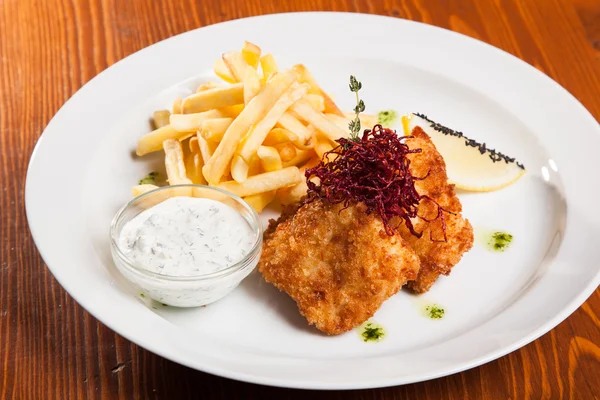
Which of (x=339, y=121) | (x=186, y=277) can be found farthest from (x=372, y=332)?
(x=339, y=121)

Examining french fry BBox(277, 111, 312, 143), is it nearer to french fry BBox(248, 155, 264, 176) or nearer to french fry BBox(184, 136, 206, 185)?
french fry BBox(248, 155, 264, 176)

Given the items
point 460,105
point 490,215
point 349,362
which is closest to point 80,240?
point 349,362

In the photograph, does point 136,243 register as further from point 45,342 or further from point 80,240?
point 45,342

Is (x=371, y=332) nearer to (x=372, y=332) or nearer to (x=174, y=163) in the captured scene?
(x=372, y=332)

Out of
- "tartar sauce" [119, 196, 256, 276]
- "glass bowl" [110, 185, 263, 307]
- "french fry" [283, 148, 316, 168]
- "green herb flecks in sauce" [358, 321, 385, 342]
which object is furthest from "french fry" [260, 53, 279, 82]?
"green herb flecks in sauce" [358, 321, 385, 342]

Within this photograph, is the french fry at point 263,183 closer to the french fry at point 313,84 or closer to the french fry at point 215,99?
the french fry at point 215,99

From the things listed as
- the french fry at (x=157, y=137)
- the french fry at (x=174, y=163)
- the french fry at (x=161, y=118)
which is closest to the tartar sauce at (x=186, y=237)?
the french fry at (x=174, y=163)
